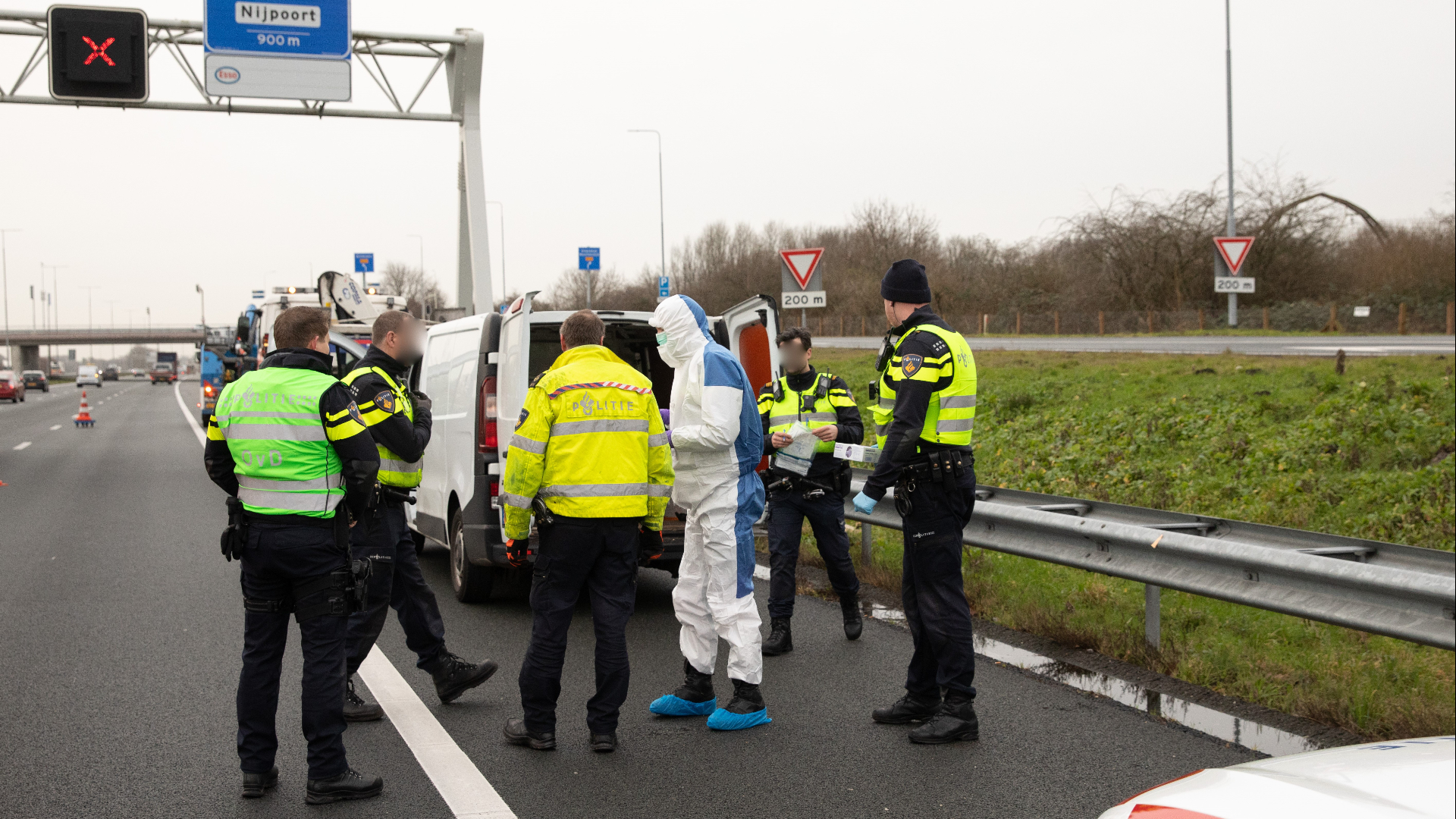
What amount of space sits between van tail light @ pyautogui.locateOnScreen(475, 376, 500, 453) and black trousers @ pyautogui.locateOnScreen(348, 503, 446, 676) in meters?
1.60

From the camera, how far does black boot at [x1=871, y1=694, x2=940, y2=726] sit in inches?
Result: 203

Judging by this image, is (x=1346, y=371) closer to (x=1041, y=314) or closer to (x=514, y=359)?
(x=514, y=359)

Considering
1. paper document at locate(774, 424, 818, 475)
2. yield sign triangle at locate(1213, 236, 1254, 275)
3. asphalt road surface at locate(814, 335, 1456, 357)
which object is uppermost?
yield sign triangle at locate(1213, 236, 1254, 275)

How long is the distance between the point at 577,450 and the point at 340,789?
1560 millimetres

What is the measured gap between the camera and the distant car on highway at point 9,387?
49.3m

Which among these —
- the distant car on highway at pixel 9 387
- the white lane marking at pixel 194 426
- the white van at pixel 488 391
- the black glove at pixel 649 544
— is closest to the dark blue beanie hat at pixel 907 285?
the black glove at pixel 649 544

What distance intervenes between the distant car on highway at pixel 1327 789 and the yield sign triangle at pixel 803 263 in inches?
458

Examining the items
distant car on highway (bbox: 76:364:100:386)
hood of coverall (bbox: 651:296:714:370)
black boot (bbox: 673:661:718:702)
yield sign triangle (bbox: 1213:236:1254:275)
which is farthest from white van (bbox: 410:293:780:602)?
distant car on highway (bbox: 76:364:100:386)

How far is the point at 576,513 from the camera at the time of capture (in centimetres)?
486

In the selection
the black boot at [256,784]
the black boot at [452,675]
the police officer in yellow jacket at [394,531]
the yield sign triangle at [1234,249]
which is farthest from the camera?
the yield sign triangle at [1234,249]

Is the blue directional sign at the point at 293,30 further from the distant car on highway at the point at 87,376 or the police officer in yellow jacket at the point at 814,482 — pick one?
the distant car on highway at the point at 87,376

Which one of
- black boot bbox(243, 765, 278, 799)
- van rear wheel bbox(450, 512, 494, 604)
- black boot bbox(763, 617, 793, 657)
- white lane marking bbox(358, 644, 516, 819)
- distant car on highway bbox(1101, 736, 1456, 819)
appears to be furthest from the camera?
van rear wheel bbox(450, 512, 494, 604)

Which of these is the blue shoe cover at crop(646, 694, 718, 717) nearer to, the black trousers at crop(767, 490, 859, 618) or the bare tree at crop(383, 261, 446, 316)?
the black trousers at crop(767, 490, 859, 618)

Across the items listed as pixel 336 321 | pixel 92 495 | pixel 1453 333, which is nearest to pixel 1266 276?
pixel 1453 333
